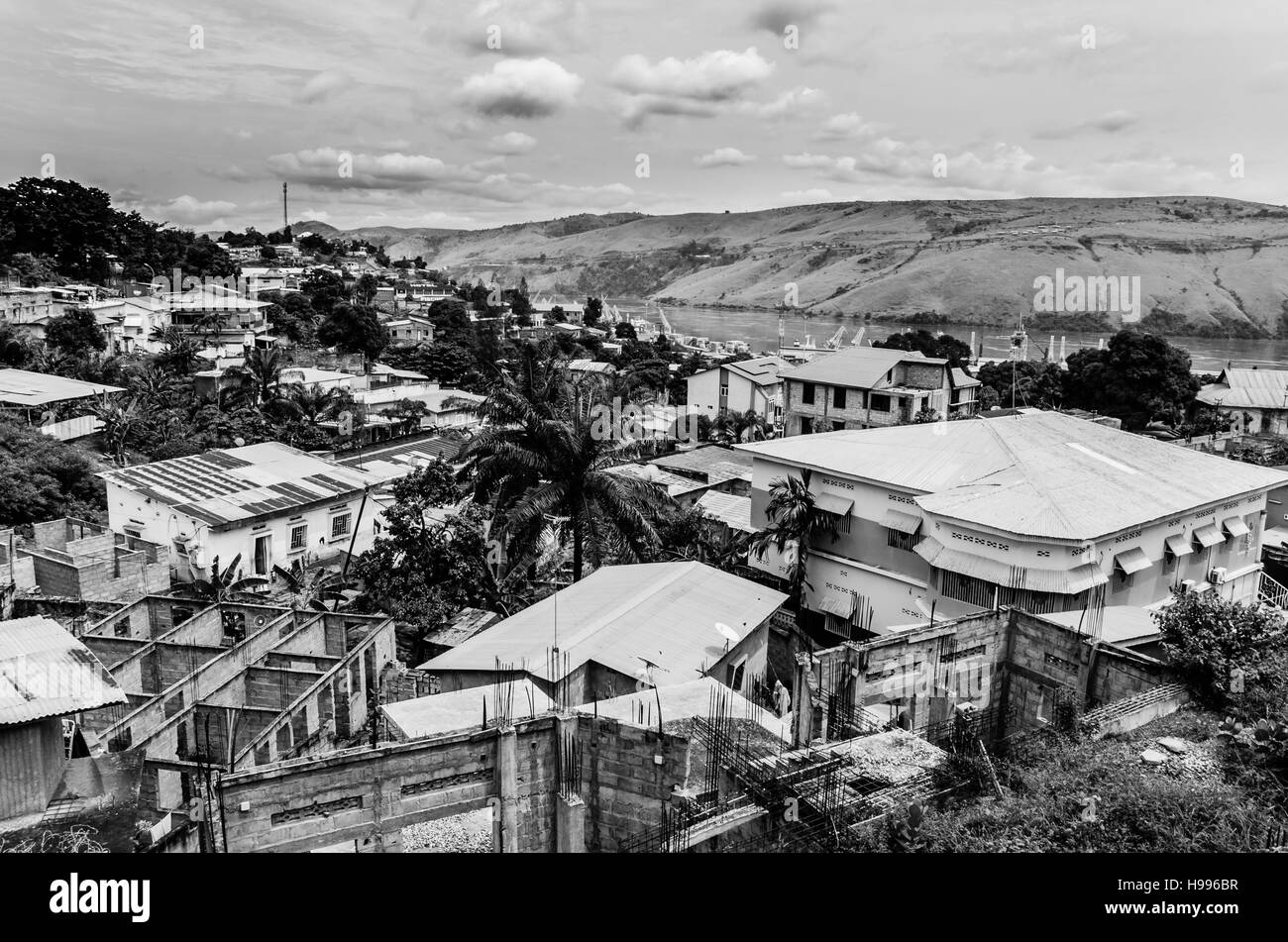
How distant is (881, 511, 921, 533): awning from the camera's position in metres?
15.9

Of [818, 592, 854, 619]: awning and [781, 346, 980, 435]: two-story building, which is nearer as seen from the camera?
[818, 592, 854, 619]: awning

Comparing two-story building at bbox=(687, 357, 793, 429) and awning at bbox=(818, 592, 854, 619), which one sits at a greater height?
two-story building at bbox=(687, 357, 793, 429)

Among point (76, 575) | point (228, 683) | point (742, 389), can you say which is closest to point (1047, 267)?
point (742, 389)

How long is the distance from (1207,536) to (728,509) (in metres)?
11.0

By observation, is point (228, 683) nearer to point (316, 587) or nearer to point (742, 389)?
point (316, 587)

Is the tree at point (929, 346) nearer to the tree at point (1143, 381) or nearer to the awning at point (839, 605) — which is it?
the tree at point (1143, 381)

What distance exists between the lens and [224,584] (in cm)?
1909

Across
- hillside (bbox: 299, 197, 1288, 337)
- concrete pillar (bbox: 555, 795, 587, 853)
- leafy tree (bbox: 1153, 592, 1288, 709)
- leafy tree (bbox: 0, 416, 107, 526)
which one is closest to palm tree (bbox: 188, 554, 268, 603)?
leafy tree (bbox: 0, 416, 107, 526)

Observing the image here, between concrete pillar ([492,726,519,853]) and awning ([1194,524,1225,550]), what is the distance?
12.6m

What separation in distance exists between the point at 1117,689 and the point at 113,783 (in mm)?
11054

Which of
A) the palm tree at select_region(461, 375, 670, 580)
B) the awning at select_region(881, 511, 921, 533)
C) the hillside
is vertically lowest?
the awning at select_region(881, 511, 921, 533)

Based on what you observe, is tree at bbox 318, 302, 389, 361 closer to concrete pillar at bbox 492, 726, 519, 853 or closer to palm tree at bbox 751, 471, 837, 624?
palm tree at bbox 751, 471, 837, 624

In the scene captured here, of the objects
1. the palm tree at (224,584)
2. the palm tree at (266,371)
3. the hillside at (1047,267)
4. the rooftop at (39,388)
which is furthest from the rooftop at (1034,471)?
the hillside at (1047,267)

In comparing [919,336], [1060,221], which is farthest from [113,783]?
[1060,221]
